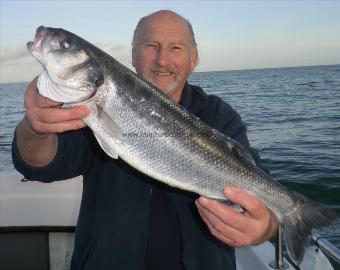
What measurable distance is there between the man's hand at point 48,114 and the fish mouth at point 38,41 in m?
0.31

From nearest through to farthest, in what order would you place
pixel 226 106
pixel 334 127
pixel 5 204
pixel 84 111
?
pixel 84 111
pixel 226 106
pixel 5 204
pixel 334 127

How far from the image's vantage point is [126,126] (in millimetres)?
3441

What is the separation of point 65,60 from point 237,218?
1943 millimetres

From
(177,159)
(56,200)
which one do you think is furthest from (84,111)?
(56,200)

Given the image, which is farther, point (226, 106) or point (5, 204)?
point (5, 204)

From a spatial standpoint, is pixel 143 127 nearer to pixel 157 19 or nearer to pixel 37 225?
pixel 157 19

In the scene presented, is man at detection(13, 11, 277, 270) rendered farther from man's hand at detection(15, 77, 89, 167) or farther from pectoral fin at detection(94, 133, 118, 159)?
pectoral fin at detection(94, 133, 118, 159)

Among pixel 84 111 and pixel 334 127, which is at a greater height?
pixel 84 111

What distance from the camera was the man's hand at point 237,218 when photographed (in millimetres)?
3305

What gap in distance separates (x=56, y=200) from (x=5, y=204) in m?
0.76

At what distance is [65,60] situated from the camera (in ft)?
11.0

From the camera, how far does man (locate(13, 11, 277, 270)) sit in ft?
10.9

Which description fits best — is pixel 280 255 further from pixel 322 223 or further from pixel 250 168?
pixel 250 168

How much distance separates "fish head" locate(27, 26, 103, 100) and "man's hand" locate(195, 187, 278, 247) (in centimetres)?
137
